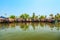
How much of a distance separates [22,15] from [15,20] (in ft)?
41.3

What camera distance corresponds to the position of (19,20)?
4241 centimetres

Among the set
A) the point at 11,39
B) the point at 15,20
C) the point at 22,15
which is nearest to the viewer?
the point at 11,39

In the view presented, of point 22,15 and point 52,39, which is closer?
point 52,39

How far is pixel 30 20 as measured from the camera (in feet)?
147

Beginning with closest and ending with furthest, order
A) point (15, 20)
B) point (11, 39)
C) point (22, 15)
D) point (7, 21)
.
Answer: point (11, 39) → point (7, 21) → point (15, 20) → point (22, 15)

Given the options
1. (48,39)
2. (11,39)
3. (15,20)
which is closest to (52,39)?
(48,39)

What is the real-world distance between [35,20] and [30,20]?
1.84 meters

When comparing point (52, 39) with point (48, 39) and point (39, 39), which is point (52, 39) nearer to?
point (48, 39)

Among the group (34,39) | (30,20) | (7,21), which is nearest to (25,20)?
(30,20)

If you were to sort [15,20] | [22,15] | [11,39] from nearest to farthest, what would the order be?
[11,39] < [15,20] < [22,15]

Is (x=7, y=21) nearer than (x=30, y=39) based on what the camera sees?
No

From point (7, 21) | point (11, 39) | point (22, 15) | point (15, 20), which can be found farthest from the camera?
point (22, 15)

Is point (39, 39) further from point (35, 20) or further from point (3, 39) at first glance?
point (35, 20)

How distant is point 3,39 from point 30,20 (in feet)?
112
